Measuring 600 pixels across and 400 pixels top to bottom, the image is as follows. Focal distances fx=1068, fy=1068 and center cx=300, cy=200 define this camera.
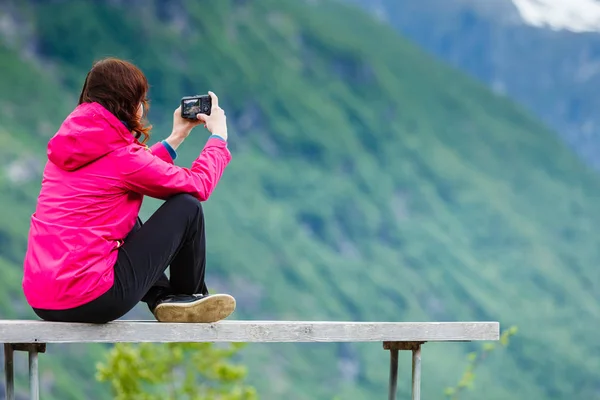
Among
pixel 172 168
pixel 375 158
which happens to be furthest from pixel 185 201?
pixel 375 158

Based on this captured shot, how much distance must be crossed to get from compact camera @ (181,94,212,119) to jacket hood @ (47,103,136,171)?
0.52 meters

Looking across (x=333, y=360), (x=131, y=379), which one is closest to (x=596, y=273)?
(x=333, y=360)

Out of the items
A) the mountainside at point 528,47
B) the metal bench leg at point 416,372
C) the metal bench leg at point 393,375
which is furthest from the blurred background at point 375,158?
the metal bench leg at point 416,372

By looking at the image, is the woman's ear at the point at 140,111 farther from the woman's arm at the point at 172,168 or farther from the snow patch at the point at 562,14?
the snow patch at the point at 562,14

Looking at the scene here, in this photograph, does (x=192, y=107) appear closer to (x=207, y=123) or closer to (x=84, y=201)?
(x=207, y=123)

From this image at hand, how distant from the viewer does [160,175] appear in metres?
4.07

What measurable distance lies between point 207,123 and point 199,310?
31.1 inches

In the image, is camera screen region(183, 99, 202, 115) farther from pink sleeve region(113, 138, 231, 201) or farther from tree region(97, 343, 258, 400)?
tree region(97, 343, 258, 400)

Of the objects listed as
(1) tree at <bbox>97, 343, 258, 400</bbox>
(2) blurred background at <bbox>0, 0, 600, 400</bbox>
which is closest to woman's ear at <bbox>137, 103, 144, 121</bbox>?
(1) tree at <bbox>97, 343, 258, 400</bbox>

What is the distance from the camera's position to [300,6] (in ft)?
438

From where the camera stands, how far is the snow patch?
130 metres

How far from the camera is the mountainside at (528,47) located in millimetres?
131875

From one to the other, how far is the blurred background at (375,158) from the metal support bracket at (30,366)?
79.6 meters

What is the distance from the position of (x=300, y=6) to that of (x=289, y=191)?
2881 cm
